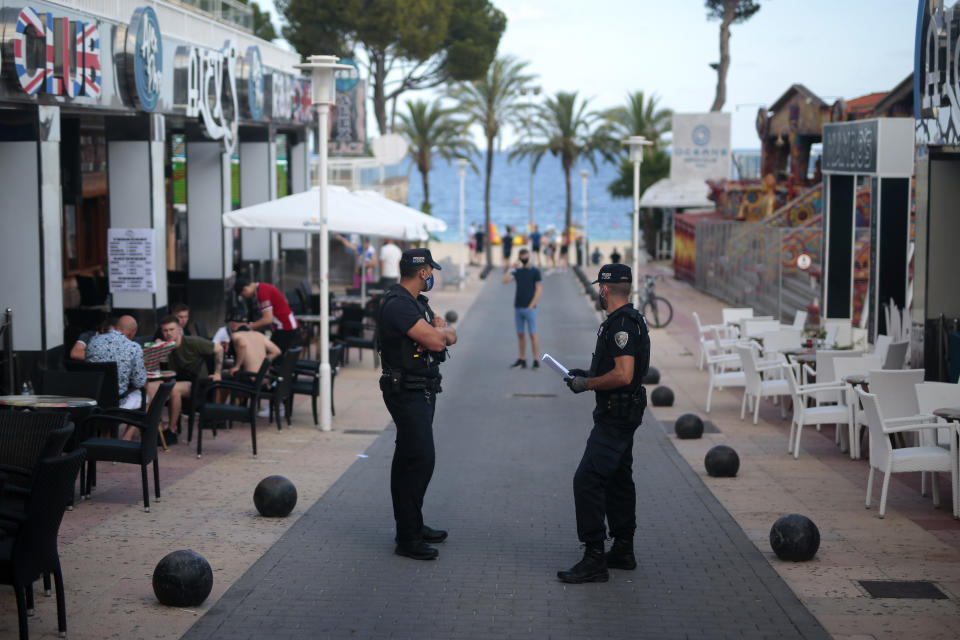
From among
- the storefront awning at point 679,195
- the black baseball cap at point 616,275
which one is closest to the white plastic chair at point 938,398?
the black baseball cap at point 616,275

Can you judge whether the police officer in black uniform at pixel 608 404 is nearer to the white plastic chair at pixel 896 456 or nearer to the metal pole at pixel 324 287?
the white plastic chair at pixel 896 456

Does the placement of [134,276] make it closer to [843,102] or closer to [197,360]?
[197,360]

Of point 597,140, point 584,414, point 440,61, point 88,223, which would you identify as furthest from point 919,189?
point 597,140

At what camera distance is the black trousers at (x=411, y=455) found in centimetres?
793

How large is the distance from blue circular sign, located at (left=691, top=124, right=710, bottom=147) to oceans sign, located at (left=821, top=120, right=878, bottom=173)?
26.8m

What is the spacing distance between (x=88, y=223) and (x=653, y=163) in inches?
1373

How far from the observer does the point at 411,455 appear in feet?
26.2

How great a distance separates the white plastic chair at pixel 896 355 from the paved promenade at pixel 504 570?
2649 mm

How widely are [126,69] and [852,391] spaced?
1011 centimetres

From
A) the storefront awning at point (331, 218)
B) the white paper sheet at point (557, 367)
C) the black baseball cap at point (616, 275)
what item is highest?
the storefront awning at point (331, 218)

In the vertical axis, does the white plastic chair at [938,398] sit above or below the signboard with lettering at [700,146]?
below

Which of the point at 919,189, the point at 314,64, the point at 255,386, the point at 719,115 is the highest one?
the point at 719,115

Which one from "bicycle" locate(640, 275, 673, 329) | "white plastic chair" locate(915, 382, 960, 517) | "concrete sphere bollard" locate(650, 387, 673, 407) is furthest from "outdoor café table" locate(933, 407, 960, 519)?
"bicycle" locate(640, 275, 673, 329)

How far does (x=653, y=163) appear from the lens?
58.9 meters
